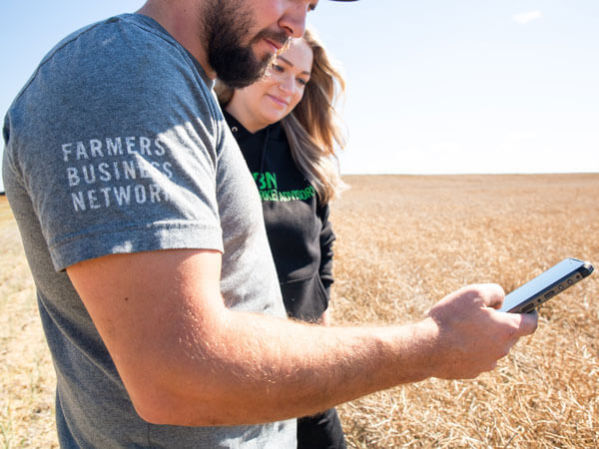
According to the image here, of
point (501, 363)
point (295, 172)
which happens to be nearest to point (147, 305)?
point (295, 172)


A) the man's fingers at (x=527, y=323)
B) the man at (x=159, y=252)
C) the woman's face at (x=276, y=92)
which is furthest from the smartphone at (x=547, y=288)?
the woman's face at (x=276, y=92)

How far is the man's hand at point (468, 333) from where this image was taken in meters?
0.86

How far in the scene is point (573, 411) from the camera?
2242 mm

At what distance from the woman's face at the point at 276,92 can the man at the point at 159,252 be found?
1179 mm

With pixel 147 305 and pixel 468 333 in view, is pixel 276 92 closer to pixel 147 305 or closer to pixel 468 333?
pixel 468 333

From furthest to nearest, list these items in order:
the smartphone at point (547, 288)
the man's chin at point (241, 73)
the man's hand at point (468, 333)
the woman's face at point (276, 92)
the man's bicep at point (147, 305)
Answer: the woman's face at point (276, 92), the smartphone at point (547, 288), the man's chin at point (241, 73), the man's hand at point (468, 333), the man's bicep at point (147, 305)

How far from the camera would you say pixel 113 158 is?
2.06ft

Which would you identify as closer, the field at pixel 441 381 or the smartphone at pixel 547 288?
the smartphone at pixel 547 288

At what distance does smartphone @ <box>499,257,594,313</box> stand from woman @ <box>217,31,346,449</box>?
95cm

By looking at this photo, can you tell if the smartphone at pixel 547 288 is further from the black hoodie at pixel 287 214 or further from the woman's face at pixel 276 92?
the woman's face at pixel 276 92

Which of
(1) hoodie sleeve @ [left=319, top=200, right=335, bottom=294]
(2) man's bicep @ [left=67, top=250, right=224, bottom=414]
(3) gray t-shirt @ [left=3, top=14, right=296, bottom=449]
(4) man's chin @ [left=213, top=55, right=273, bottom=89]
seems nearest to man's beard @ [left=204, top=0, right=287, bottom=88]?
(4) man's chin @ [left=213, top=55, right=273, bottom=89]

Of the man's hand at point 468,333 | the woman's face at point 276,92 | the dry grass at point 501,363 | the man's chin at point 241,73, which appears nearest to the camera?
the man's hand at point 468,333

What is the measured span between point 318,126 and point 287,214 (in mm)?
742

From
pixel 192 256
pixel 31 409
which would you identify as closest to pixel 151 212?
pixel 192 256
